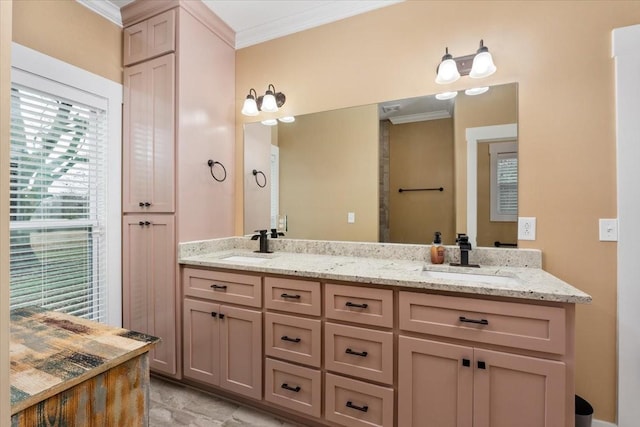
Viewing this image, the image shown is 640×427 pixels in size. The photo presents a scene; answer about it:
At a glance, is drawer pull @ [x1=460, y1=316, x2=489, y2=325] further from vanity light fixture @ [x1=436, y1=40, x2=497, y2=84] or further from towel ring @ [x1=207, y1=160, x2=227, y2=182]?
towel ring @ [x1=207, y1=160, x2=227, y2=182]

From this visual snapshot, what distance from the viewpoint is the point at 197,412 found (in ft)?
6.31

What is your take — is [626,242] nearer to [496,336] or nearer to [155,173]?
[496,336]

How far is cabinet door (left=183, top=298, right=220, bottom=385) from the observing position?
2.01m

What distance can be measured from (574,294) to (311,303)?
1.17 m

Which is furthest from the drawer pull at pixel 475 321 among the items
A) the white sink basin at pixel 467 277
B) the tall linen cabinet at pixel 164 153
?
the tall linen cabinet at pixel 164 153

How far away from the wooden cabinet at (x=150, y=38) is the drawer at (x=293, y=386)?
7.42 feet

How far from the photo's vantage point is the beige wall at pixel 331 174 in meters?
2.26

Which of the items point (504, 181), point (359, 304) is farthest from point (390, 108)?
point (359, 304)

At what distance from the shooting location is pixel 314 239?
241 cm

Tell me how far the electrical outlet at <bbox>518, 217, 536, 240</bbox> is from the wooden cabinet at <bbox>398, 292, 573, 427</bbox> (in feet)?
2.19

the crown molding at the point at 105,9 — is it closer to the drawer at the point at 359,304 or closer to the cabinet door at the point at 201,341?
the cabinet door at the point at 201,341

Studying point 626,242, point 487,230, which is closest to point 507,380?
point 487,230

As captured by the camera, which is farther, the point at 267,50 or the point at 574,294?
the point at 267,50

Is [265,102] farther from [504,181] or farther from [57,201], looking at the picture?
[504,181]
